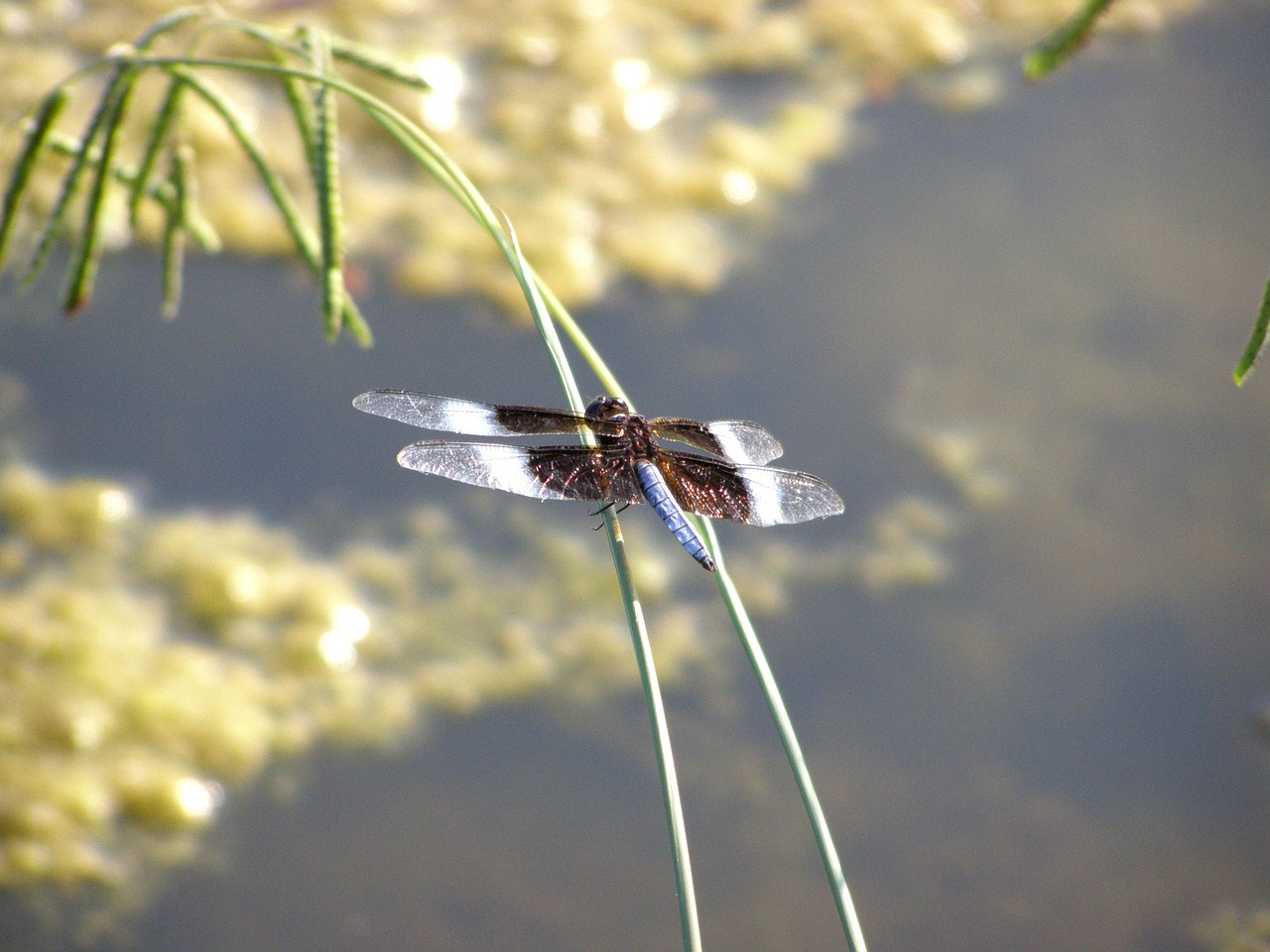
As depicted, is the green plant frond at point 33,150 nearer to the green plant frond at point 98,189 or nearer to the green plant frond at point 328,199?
the green plant frond at point 98,189

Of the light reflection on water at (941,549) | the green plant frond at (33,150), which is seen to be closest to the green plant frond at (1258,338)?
the green plant frond at (33,150)

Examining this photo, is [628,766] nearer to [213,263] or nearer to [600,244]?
Result: [600,244]

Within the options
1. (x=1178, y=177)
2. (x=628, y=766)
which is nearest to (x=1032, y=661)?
(x=628, y=766)

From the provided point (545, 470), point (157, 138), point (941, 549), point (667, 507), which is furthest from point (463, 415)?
point (941, 549)

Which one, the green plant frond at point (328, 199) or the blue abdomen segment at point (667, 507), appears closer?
the green plant frond at point (328, 199)

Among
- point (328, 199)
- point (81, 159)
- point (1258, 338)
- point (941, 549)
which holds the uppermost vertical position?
point (941, 549)

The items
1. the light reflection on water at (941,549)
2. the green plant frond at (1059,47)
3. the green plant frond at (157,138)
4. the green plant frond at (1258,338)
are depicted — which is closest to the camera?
the green plant frond at (1059,47)

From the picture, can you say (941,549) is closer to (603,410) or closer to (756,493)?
(756,493)

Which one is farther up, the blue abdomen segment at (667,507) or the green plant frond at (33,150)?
the green plant frond at (33,150)

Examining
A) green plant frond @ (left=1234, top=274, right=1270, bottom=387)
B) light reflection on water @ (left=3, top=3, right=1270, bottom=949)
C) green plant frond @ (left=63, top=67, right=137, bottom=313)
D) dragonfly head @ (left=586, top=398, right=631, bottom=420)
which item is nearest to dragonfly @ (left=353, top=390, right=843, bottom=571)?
dragonfly head @ (left=586, top=398, right=631, bottom=420)
